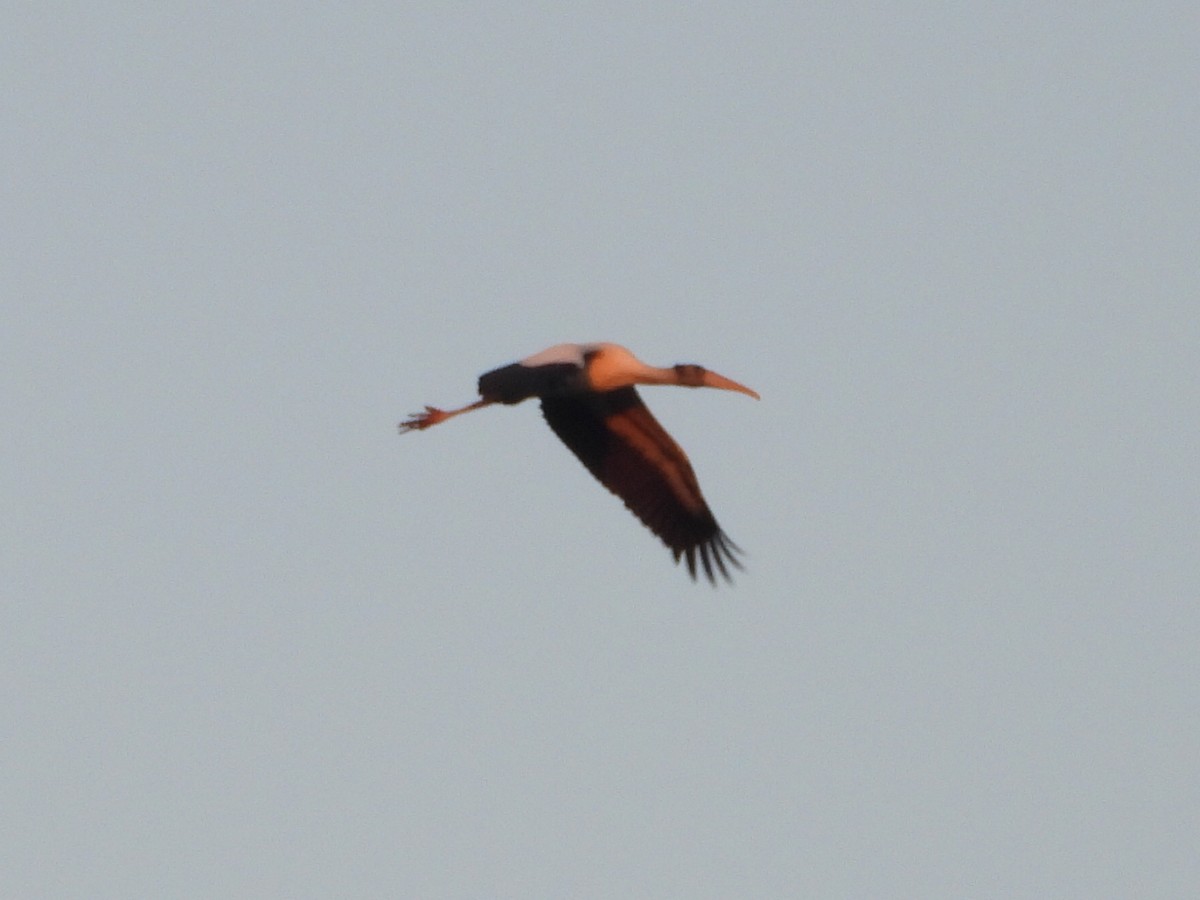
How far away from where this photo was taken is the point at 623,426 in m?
19.2

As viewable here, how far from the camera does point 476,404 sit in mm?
17734

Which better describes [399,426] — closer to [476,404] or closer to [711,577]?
[476,404]

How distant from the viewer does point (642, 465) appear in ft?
64.0

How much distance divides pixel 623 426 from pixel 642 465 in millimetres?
489

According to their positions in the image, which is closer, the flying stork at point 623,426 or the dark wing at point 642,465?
the flying stork at point 623,426

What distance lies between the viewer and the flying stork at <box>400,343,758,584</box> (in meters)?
18.0

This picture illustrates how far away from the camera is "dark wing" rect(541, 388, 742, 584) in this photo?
1908 cm

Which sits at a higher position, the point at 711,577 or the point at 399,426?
the point at 399,426

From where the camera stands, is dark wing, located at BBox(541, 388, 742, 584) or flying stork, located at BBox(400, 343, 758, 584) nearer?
flying stork, located at BBox(400, 343, 758, 584)

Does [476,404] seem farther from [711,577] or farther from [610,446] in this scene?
[711,577]

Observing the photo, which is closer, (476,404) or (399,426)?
(476,404)

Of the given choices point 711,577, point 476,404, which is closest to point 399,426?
point 476,404

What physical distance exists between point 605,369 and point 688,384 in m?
0.91

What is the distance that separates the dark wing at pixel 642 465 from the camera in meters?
19.1
